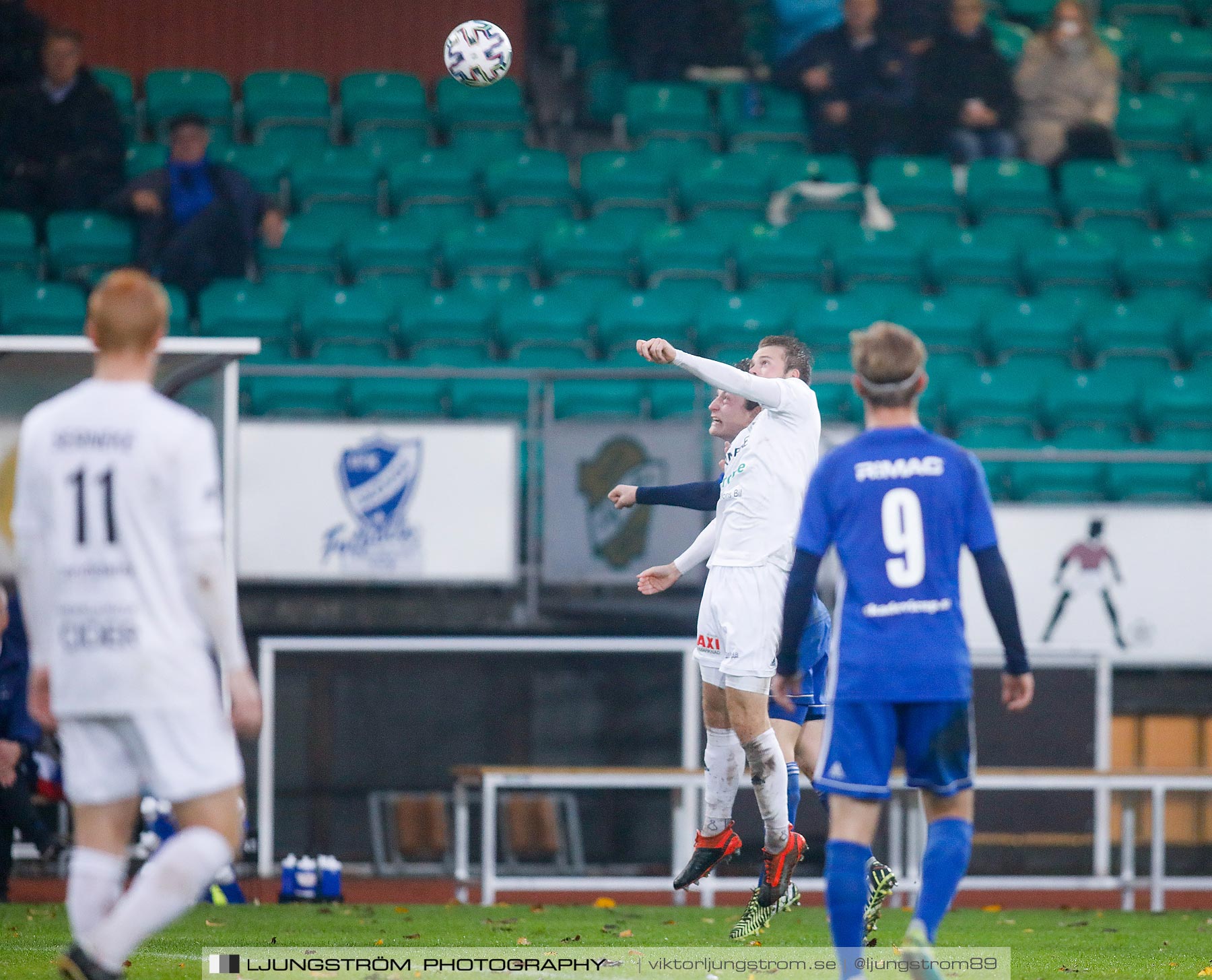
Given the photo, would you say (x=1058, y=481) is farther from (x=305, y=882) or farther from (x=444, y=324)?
(x=305, y=882)

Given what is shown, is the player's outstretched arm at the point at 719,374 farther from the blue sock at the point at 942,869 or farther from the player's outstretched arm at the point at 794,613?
the blue sock at the point at 942,869

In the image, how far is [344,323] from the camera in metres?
13.7

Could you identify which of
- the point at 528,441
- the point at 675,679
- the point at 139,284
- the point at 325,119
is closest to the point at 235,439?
the point at 528,441

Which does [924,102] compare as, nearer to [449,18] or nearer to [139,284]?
[449,18]

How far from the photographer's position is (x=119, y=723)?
4.69 metres

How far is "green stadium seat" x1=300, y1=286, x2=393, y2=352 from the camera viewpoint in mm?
13656

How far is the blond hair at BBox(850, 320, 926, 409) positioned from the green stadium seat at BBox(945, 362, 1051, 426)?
841cm

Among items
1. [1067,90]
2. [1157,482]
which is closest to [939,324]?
[1157,482]

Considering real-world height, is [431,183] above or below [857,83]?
below

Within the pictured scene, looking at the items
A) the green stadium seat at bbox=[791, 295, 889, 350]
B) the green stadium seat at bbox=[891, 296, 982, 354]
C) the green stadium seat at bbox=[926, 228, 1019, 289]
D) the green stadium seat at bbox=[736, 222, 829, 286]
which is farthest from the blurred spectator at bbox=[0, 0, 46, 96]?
the green stadium seat at bbox=[926, 228, 1019, 289]

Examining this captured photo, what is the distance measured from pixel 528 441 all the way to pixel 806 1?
20.5 ft

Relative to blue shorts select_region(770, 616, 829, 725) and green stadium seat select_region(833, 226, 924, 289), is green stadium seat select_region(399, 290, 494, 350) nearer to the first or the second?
green stadium seat select_region(833, 226, 924, 289)

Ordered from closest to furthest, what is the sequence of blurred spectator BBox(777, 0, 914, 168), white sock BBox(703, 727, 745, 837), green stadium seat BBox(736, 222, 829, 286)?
1. white sock BBox(703, 727, 745, 837)
2. green stadium seat BBox(736, 222, 829, 286)
3. blurred spectator BBox(777, 0, 914, 168)

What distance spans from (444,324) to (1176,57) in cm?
873
